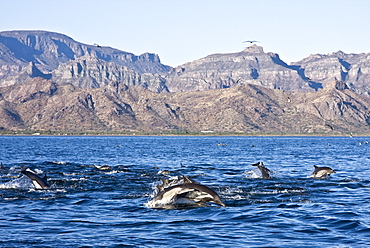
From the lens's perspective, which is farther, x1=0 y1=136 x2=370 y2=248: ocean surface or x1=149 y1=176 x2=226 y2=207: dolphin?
x1=149 y1=176 x2=226 y2=207: dolphin

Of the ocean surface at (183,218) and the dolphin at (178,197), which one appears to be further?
the dolphin at (178,197)

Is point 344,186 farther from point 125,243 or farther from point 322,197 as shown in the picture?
point 125,243

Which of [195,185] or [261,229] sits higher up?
[195,185]

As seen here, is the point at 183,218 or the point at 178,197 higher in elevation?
the point at 178,197

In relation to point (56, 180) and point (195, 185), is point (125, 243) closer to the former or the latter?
point (195, 185)

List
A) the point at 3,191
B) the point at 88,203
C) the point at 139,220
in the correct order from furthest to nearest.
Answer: the point at 3,191
the point at 88,203
the point at 139,220

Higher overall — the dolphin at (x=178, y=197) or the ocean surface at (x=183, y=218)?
the dolphin at (x=178, y=197)

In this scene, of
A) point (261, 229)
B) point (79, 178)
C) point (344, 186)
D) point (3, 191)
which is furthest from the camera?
point (79, 178)

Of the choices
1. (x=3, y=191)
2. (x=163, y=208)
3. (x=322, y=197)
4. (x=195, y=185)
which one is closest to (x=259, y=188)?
(x=322, y=197)

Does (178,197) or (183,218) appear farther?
(178,197)

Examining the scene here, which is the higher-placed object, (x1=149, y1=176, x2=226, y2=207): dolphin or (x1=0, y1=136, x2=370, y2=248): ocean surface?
(x1=149, y1=176, x2=226, y2=207): dolphin

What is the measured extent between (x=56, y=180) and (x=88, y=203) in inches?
437

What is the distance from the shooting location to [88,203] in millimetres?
25672

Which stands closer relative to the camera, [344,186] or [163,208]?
[163,208]
